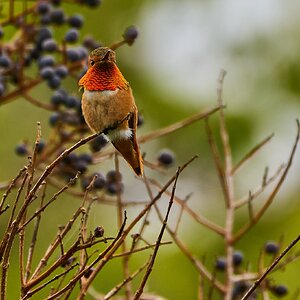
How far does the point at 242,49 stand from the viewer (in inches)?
484

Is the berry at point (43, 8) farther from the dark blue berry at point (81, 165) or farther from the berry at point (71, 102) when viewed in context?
the dark blue berry at point (81, 165)

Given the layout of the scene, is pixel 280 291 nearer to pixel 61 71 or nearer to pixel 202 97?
pixel 61 71

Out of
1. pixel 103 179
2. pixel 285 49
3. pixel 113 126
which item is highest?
pixel 113 126

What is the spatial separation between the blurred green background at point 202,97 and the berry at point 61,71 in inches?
126

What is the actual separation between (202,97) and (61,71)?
6.79m

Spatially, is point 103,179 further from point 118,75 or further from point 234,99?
point 234,99

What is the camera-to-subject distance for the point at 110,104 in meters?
3.05

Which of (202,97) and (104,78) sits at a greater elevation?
(104,78)

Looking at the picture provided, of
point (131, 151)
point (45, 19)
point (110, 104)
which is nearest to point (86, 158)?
point (45, 19)

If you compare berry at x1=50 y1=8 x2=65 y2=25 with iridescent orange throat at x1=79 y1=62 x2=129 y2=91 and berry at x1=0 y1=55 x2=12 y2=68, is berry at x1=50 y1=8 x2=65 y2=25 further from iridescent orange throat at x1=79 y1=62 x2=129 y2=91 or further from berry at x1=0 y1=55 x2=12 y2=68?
iridescent orange throat at x1=79 y1=62 x2=129 y2=91

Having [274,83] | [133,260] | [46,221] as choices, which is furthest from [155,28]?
[133,260]

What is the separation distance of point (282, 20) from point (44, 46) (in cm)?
832

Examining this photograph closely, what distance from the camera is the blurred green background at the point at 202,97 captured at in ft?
29.1

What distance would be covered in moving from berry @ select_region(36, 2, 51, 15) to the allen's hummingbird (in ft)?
5.87
